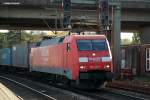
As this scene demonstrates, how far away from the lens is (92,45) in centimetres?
2311

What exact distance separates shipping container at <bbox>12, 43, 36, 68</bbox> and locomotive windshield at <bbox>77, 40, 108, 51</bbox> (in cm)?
1713

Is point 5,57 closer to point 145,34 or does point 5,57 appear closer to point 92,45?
point 145,34

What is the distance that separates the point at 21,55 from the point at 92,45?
23608mm

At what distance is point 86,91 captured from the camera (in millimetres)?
23016

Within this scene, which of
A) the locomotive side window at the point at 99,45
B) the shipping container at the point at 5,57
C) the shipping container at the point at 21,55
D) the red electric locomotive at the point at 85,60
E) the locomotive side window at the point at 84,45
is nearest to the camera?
the red electric locomotive at the point at 85,60

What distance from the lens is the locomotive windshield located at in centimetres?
2289

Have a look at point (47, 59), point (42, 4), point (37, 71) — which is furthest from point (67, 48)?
point (42, 4)

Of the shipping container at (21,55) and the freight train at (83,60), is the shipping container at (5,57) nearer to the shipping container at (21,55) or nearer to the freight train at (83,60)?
the shipping container at (21,55)

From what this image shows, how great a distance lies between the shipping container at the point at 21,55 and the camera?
42469 mm

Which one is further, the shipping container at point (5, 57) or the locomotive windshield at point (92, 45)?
the shipping container at point (5, 57)

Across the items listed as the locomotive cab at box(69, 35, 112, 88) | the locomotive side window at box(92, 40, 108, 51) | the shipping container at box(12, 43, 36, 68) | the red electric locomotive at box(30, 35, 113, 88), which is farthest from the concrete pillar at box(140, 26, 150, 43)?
the locomotive cab at box(69, 35, 112, 88)

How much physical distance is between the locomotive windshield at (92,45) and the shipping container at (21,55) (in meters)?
17.1

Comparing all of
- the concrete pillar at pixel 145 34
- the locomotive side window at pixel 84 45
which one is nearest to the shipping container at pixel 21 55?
the concrete pillar at pixel 145 34

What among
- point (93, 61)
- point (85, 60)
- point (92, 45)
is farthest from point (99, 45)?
point (85, 60)
